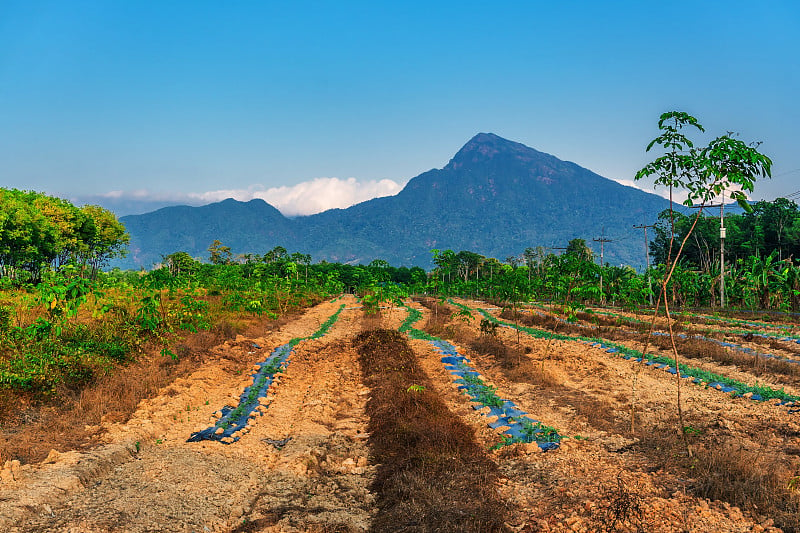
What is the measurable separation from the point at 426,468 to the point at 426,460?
0.62 feet

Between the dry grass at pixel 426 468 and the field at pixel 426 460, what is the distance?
3 centimetres

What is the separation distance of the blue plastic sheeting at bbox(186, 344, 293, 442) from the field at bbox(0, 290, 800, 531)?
0.45ft

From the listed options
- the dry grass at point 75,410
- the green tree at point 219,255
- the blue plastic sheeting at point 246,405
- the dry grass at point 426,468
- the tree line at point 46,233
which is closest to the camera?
the dry grass at point 426,468

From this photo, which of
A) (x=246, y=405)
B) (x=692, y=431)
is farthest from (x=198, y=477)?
(x=692, y=431)

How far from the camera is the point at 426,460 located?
572 centimetres

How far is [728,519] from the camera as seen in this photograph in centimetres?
427

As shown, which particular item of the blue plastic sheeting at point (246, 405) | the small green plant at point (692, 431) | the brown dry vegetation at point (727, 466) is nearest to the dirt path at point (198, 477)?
the blue plastic sheeting at point (246, 405)

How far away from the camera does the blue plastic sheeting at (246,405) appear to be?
7.16m

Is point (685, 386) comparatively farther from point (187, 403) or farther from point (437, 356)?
point (187, 403)

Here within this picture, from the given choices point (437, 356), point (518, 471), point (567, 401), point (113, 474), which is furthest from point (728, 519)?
point (437, 356)

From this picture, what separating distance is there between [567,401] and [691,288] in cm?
2977

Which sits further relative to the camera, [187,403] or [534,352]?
[534,352]

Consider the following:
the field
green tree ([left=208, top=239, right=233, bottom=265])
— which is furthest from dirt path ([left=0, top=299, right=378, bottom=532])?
green tree ([left=208, top=239, right=233, bottom=265])

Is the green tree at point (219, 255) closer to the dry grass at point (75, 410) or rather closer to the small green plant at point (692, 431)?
the dry grass at point (75, 410)
